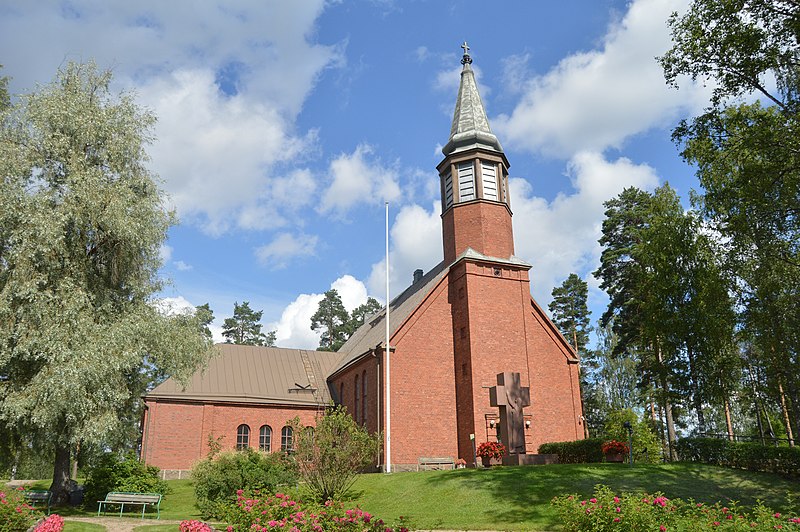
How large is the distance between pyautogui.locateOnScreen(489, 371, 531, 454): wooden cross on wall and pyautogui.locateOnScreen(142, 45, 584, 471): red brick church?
5.13 m

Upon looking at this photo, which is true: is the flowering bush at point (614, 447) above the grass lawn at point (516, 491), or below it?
above

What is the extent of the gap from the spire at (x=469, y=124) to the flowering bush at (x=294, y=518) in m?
24.7

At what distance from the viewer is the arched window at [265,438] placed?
36656 millimetres

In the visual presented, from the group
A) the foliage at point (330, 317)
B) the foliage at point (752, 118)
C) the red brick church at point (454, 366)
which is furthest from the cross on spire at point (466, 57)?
the foliage at point (330, 317)

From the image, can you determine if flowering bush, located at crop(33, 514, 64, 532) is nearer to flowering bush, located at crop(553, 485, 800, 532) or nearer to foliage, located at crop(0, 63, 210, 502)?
foliage, located at crop(0, 63, 210, 502)

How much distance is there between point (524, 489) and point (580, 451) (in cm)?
817

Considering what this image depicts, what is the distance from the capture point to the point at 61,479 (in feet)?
62.7

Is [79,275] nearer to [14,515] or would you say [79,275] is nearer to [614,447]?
[14,515]

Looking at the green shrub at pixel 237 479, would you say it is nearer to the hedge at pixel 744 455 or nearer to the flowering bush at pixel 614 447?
the flowering bush at pixel 614 447

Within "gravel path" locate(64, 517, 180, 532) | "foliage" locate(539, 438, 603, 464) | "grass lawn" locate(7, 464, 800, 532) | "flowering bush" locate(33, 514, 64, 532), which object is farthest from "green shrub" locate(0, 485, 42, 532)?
"foliage" locate(539, 438, 603, 464)

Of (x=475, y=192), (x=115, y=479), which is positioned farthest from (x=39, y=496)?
(x=475, y=192)

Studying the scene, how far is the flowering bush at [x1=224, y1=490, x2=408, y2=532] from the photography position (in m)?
9.73

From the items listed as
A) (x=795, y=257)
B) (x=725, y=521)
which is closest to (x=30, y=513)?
(x=725, y=521)

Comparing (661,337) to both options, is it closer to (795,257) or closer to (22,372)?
(795,257)
